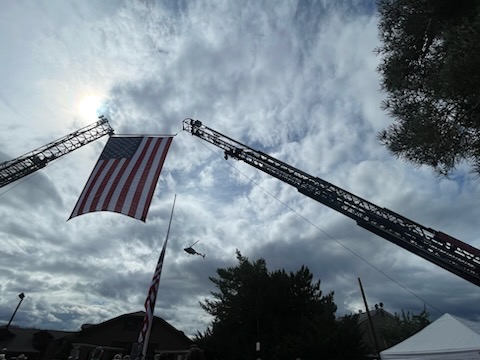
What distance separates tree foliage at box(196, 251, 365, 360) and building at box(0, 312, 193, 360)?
17.7 ft

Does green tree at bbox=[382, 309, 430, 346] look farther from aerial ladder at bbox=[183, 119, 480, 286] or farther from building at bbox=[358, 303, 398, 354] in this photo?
aerial ladder at bbox=[183, 119, 480, 286]

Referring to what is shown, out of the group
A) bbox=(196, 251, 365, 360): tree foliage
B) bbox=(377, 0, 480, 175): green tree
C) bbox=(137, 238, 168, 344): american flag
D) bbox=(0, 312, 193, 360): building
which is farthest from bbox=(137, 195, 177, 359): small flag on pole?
bbox=(0, 312, 193, 360): building

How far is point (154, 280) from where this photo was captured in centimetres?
833

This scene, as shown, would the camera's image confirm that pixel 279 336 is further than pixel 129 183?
Yes

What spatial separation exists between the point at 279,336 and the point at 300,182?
12.3 m

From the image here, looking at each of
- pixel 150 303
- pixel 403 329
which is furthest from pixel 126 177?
pixel 403 329

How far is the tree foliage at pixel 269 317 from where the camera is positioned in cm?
1861

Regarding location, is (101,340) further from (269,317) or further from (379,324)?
(379,324)

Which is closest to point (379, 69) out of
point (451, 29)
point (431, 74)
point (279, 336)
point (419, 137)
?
point (431, 74)

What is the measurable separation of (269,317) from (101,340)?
63.5ft

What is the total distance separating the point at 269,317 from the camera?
23094 millimetres

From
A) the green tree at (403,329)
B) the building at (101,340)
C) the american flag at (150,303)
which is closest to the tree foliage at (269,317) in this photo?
the building at (101,340)

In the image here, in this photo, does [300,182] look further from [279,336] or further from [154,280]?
[154,280]

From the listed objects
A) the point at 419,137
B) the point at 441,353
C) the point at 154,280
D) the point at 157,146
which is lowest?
the point at 441,353
